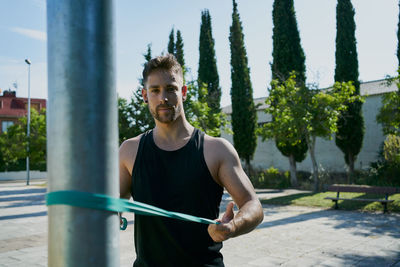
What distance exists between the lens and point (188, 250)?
6.07 feet

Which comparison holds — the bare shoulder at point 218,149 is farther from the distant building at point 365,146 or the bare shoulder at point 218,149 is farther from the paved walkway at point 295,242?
the distant building at point 365,146

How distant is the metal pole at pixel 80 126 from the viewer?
73 centimetres

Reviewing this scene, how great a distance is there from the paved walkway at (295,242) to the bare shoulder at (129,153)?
404 cm

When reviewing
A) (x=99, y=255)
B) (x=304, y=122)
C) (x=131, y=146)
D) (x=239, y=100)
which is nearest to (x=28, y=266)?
(x=131, y=146)

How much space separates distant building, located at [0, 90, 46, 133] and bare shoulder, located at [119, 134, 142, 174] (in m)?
43.3

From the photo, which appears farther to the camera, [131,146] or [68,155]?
[131,146]

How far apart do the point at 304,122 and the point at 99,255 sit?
15199mm

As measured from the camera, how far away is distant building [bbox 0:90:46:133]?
41.9 metres

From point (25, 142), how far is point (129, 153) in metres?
27.7

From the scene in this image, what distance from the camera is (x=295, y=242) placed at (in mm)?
7059

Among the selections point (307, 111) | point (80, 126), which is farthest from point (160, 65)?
point (307, 111)

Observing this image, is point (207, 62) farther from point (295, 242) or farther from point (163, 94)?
point (163, 94)

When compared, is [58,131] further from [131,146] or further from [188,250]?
[131,146]

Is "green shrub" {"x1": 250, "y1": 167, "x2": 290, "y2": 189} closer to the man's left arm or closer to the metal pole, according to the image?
the man's left arm
